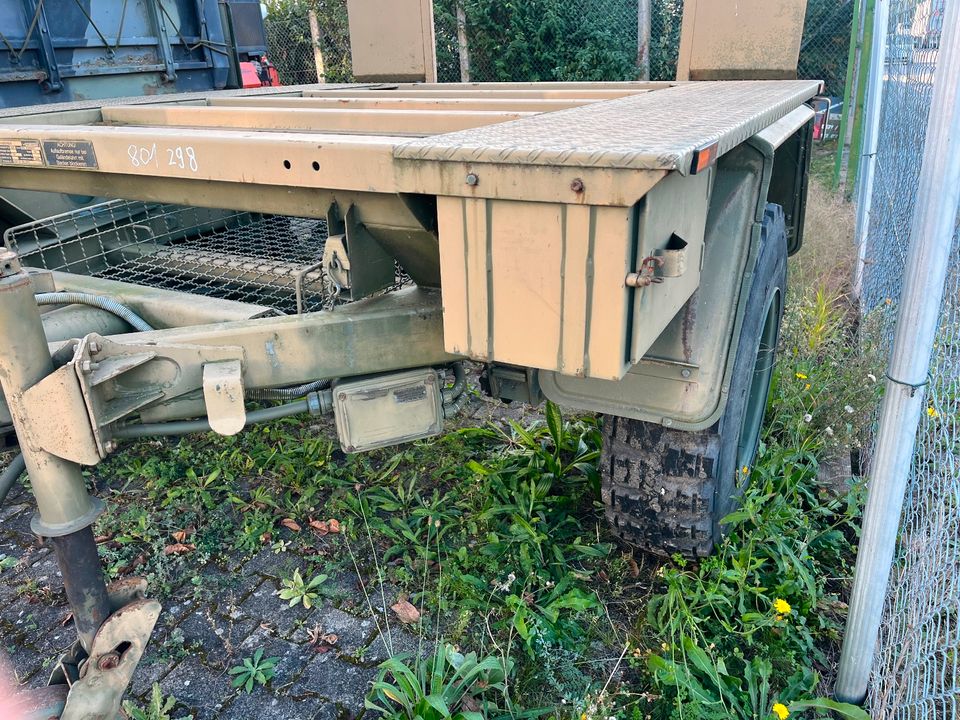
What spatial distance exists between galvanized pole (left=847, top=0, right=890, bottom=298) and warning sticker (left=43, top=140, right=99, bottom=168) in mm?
3951

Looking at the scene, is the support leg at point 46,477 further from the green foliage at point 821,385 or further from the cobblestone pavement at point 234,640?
the green foliage at point 821,385

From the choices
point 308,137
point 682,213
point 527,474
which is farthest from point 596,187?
point 527,474

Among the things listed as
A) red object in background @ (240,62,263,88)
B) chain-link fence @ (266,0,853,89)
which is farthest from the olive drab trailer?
chain-link fence @ (266,0,853,89)

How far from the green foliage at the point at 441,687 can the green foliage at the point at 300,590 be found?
39 centimetres

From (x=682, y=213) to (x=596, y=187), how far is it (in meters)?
0.34

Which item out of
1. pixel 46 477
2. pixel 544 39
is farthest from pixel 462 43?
pixel 46 477

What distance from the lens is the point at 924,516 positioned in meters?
2.11

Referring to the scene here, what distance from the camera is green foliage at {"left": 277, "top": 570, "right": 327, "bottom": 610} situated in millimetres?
2371

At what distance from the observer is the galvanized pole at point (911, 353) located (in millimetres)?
1578

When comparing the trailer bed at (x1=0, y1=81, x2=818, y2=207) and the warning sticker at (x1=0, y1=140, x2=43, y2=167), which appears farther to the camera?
the warning sticker at (x1=0, y1=140, x2=43, y2=167)

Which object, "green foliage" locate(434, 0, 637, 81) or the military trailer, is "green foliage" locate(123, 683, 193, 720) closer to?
the military trailer

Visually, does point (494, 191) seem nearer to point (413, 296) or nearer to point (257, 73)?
point (413, 296)

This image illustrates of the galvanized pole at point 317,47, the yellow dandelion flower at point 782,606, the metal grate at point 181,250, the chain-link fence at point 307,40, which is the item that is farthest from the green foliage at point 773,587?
the chain-link fence at point 307,40

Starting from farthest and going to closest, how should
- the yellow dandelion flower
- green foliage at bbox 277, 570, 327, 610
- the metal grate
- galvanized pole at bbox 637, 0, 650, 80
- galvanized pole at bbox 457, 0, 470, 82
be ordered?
galvanized pole at bbox 457, 0, 470, 82 < galvanized pole at bbox 637, 0, 650, 80 < the metal grate < green foliage at bbox 277, 570, 327, 610 < the yellow dandelion flower
